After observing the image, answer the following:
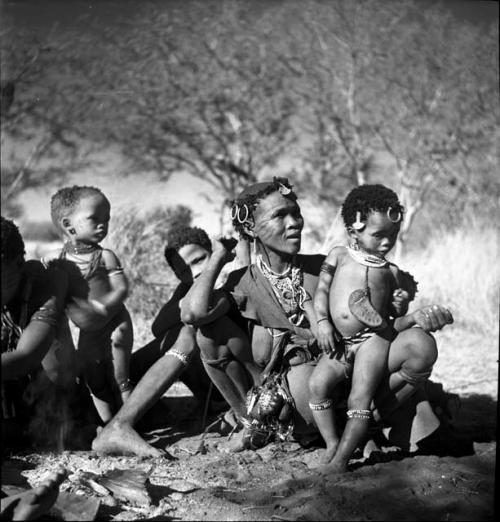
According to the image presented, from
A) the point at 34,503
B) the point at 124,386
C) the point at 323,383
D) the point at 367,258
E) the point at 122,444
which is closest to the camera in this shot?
the point at 34,503

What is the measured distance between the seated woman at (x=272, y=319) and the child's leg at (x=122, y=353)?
0.47 meters

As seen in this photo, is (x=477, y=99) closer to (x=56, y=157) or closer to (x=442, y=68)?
(x=442, y=68)

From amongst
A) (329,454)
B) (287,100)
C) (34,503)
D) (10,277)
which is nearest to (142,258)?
(329,454)

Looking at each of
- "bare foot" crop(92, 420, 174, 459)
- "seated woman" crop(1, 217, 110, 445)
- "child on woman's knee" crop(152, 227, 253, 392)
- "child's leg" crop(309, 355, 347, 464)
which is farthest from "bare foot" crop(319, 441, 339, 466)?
"seated woman" crop(1, 217, 110, 445)

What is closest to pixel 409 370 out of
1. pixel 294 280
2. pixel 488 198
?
pixel 294 280

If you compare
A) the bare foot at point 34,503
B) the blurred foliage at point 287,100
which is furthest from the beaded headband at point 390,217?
the blurred foliage at point 287,100

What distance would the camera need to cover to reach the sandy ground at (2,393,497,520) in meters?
2.83

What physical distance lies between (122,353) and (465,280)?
16.9ft

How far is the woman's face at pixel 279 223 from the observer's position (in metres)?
3.73

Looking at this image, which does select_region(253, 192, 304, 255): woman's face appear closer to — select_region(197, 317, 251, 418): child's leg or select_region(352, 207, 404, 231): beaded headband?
select_region(352, 207, 404, 231): beaded headband

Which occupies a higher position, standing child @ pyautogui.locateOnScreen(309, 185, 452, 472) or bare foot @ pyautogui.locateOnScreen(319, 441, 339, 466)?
standing child @ pyautogui.locateOnScreen(309, 185, 452, 472)

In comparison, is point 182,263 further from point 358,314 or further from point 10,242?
point 10,242

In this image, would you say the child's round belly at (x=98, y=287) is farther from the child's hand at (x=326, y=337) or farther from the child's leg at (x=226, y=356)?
the child's hand at (x=326, y=337)

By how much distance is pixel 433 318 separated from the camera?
10.7 feet
